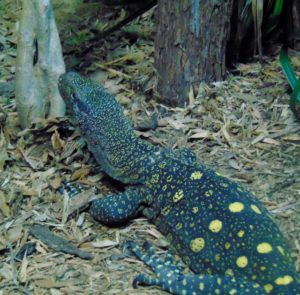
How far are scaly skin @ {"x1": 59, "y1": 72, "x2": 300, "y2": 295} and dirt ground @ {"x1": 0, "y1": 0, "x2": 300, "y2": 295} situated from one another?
0.57 feet

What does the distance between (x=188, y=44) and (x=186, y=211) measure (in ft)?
6.39

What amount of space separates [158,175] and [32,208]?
1.07 metres

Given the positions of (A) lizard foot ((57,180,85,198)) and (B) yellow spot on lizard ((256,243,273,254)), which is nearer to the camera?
(B) yellow spot on lizard ((256,243,273,254))

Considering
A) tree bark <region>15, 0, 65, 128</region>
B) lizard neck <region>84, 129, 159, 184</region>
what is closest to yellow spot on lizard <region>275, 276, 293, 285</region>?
lizard neck <region>84, 129, 159, 184</region>

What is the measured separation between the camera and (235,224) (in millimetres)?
4477

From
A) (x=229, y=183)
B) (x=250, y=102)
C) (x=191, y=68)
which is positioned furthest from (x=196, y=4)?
(x=229, y=183)

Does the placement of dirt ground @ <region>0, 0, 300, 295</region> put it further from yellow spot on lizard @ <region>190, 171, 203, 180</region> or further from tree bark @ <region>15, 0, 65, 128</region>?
yellow spot on lizard @ <region>190, 171, 203, 180</region>

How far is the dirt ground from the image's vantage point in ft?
15.3

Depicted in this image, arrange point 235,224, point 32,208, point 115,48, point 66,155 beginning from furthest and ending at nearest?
point 115,48 < point 66,155 < point 32,208 < point 235,224

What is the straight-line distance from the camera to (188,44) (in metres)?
6.09

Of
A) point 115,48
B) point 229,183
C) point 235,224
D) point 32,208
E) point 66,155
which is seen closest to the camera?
point 235,224

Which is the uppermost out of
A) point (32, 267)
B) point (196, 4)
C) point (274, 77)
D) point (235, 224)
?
point (196, 4)

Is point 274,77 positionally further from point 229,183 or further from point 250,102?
point 229,183

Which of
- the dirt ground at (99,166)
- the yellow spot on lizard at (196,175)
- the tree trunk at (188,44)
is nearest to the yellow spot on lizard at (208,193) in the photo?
the yellow spot on lizard at (196,175)
